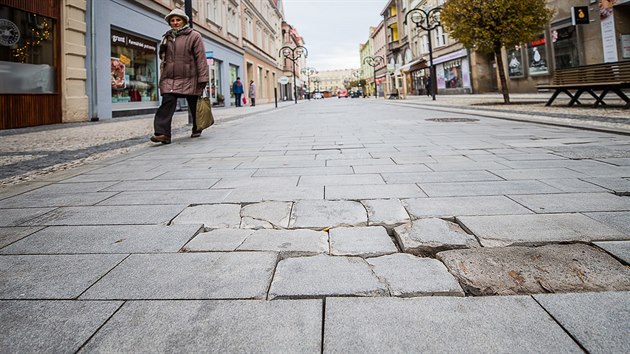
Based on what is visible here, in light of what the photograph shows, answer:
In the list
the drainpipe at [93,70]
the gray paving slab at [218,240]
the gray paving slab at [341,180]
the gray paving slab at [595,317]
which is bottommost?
the gray paving slab at [595,317]

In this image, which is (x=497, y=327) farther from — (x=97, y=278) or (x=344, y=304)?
(x=97, y=278)

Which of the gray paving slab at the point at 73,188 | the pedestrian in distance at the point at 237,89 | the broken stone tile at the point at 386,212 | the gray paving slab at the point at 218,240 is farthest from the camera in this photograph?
the pedestrian in distance at the point at 237,89

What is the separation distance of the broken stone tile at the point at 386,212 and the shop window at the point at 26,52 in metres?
10.6

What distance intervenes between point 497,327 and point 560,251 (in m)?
A: 0.77

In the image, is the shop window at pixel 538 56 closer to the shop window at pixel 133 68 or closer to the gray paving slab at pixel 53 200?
the shop window at pixel 133 68

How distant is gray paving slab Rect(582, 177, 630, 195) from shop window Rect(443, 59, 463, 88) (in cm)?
3259

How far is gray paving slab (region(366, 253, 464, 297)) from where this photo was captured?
1422mm

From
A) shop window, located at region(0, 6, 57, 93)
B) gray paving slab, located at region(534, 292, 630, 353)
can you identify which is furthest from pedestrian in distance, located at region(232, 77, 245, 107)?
gray paving slab, located at region(534, 292, 630, 353)

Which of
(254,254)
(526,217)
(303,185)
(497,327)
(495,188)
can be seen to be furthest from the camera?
(303,185)

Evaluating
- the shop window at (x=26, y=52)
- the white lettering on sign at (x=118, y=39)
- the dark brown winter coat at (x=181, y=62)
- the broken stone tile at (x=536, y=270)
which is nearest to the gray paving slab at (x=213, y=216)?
the broken stone tile at (x=536, y=270)

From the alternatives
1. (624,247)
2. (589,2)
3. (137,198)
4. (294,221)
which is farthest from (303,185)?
(589,2)

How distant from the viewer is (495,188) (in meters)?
2.92

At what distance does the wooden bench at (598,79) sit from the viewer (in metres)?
8.40

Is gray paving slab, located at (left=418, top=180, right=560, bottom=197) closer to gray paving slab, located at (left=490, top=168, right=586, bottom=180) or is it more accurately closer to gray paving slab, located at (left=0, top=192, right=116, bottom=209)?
gray paving slab, located at (left=490, top=168, right=586, bottom=180)
